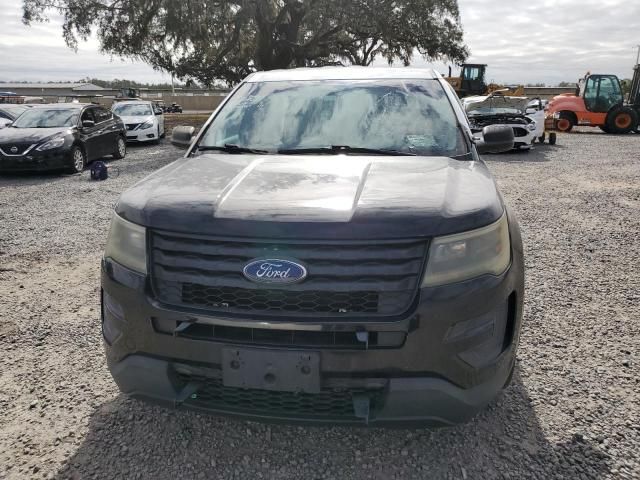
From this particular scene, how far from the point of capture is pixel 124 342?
2160 mm

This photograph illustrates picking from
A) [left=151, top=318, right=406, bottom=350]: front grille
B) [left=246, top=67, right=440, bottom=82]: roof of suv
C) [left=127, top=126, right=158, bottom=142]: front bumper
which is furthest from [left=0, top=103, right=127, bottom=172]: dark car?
[left=151, top=318, right=406, bottom=350]: front grille

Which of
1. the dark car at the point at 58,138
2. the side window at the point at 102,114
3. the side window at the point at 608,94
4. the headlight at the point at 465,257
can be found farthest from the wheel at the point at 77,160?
the side window at the point at 608,94

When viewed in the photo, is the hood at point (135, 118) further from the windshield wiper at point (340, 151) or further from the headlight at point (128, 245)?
the headlight at point (128, 245)

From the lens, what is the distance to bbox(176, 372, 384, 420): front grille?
196cm

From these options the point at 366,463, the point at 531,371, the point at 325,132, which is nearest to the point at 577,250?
the point at 531,371

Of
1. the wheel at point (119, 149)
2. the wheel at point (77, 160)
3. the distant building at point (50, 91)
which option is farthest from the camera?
the distant building at point (50, 91)

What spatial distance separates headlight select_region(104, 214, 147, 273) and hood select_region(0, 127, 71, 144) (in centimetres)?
970

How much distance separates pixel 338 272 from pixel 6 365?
2.54 meters

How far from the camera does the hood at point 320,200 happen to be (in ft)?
6.23

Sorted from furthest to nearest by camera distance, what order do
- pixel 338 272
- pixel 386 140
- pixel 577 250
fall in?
pixel 577 250 < pixel 386 140 < pixel 338 272

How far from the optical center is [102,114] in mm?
12898

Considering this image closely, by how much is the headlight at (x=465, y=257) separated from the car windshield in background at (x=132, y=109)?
17245 mm

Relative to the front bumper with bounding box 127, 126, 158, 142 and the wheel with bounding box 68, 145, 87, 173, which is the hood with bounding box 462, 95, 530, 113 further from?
the wheel with bounding box 68, 145, 87, 173

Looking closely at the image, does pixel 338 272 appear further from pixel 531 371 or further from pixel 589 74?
pixel 589 74
